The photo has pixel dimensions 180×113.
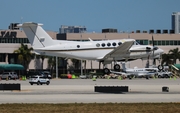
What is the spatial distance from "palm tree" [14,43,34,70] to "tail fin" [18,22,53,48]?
4156 centimetres

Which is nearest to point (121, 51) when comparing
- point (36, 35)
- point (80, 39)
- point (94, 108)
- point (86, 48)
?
point (86, 48)

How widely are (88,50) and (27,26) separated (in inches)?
424

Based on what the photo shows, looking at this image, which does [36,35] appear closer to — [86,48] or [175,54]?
[86,48]

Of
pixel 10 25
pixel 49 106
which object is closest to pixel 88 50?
pixel 49 106

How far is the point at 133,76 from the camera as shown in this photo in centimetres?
9669

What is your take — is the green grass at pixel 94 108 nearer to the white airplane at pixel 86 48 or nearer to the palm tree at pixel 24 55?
the white airplane at pixel 86 48

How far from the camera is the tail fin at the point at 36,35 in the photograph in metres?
80.0

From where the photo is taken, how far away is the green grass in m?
33.9

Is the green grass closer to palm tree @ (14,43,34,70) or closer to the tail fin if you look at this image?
the tail fin

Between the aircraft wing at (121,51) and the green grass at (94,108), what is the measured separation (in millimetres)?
40313

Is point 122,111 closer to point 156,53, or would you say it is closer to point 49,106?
point 49,106

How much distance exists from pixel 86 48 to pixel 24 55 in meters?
46.4

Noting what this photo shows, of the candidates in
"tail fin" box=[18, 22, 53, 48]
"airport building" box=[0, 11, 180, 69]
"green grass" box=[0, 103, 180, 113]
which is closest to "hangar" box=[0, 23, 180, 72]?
"airport building" box=[0, 11, 180, 69]

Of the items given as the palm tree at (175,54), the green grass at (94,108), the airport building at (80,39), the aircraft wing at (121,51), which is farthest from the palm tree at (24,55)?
the green grass at (94,108)
